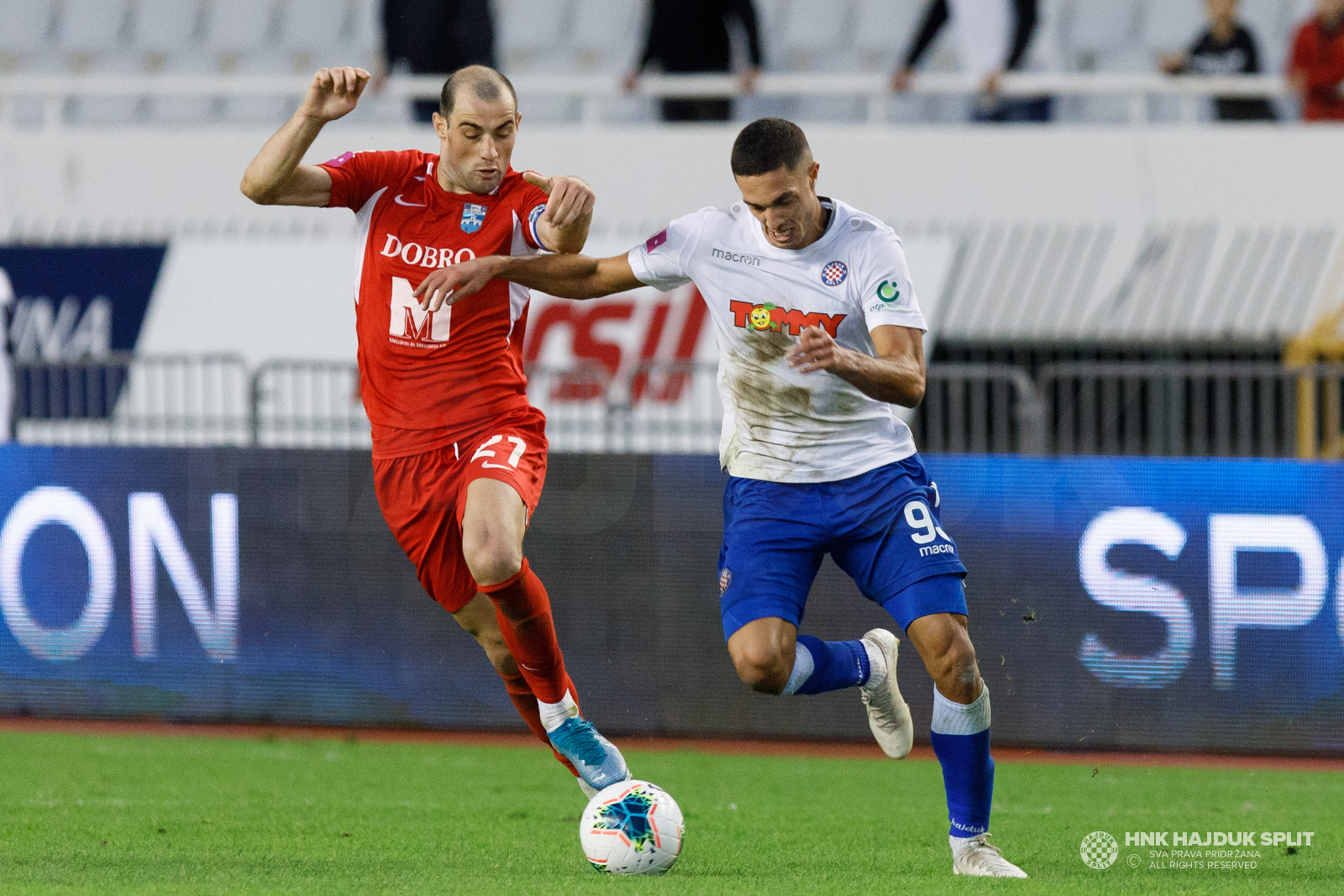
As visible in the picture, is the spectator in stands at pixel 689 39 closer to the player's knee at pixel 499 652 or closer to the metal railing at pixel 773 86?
the metal railing at pixel 773 86

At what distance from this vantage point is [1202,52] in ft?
45.8

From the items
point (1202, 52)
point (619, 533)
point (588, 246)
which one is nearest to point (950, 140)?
point (1202, 52)

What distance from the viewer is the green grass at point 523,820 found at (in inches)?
229

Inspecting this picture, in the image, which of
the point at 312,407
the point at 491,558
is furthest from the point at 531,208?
the point at 312,407

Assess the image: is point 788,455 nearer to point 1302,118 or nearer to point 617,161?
point 617,161

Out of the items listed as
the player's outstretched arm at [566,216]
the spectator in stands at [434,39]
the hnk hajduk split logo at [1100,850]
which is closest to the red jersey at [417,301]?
the player's outstretched arm at [566,216]

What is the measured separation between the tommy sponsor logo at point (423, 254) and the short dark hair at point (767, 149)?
1.19m

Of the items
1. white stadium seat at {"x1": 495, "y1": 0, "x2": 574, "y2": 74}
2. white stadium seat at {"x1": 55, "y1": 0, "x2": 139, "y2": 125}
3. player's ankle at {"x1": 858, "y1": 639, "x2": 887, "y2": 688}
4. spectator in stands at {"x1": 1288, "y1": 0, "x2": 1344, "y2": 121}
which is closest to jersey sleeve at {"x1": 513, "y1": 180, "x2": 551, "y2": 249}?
player's ankle at {"x1": 858, "y1": 639, "x2": 887, "y2": 688}

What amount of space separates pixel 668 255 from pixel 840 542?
1180 mm

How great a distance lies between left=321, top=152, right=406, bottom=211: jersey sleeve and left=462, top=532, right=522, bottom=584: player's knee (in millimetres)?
1371

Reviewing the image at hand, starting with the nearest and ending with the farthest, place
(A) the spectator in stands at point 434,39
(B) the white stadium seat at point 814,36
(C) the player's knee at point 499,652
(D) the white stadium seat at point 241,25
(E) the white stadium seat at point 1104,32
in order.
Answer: (C) the player's knee at point 499,652 < (A) the spectator in stands at point 434,39 < (E) the white stadium seat at point 1104,32 < (B) the white stadium seat at point 814,36 < (D) the white stadium seat at point 241,25

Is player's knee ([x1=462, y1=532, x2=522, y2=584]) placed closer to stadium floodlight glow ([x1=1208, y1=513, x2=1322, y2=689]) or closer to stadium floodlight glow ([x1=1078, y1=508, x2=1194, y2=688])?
stadium floodlight glow ([x1=1078, y1=508, x2=1194, y2=688])

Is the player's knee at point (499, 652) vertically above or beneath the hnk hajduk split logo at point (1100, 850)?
above

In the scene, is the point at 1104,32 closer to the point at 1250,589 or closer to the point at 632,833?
the point at 1250,589
